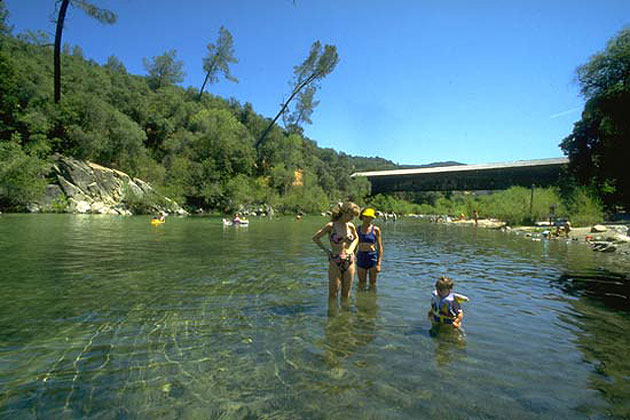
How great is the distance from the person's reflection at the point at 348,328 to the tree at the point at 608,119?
31.4 feet

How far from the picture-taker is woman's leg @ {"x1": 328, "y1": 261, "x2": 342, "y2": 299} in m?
6.70

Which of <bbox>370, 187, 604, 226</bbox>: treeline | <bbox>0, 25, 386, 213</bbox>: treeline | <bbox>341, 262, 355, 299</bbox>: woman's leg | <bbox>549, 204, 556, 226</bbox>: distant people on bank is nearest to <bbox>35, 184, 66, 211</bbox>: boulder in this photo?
<bbox>0, 25, 386, 213</bbox>: treeline

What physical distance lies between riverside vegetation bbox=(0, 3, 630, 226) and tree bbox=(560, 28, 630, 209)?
8.0 inches

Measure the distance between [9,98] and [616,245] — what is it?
2471 inches

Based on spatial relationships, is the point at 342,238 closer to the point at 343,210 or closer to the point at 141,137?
the point at 343,210

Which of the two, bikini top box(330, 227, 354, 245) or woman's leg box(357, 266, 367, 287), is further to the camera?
woman's leg box(357, 266, 367, 287)

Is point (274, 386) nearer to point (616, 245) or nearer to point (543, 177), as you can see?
point (616, 245)

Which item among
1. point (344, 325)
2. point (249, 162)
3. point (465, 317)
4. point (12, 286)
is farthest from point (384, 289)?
point (249, 162)

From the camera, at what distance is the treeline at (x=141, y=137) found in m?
43.8

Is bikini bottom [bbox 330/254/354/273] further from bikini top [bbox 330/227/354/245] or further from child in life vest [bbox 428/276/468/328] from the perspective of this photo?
child in life vest [bbox 428/276/468/328]

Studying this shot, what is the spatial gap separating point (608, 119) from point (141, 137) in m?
59.4

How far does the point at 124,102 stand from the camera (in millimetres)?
62469

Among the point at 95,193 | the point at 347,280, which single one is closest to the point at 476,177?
the point at 95,193

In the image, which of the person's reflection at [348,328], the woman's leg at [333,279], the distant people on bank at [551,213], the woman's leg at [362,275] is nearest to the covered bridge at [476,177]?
the distant people on bank at [551,213]
